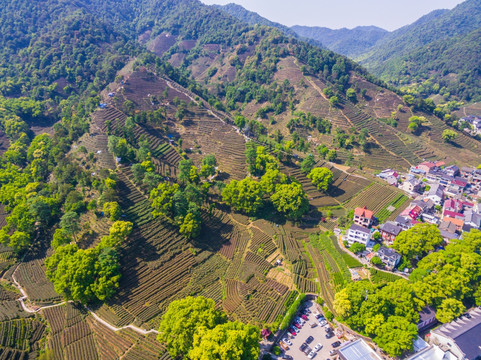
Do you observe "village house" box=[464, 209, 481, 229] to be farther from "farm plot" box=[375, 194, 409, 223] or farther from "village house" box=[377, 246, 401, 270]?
"village house" box=[377, 246, 401, 270]

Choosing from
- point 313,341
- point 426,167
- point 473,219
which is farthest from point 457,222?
point 313,341

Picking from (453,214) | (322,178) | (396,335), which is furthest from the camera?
(322,178)

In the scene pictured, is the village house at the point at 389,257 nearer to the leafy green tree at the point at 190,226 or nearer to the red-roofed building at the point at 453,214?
the red-roofed building at the point at 453,214

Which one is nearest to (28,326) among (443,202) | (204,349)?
(204,349)

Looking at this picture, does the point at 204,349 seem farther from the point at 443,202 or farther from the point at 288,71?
the point at 288,71

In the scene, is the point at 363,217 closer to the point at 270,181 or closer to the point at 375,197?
the point at 375,197

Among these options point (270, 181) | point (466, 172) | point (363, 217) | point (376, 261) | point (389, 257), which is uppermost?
point (466, 172)

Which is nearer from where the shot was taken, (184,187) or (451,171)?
(184,187)
